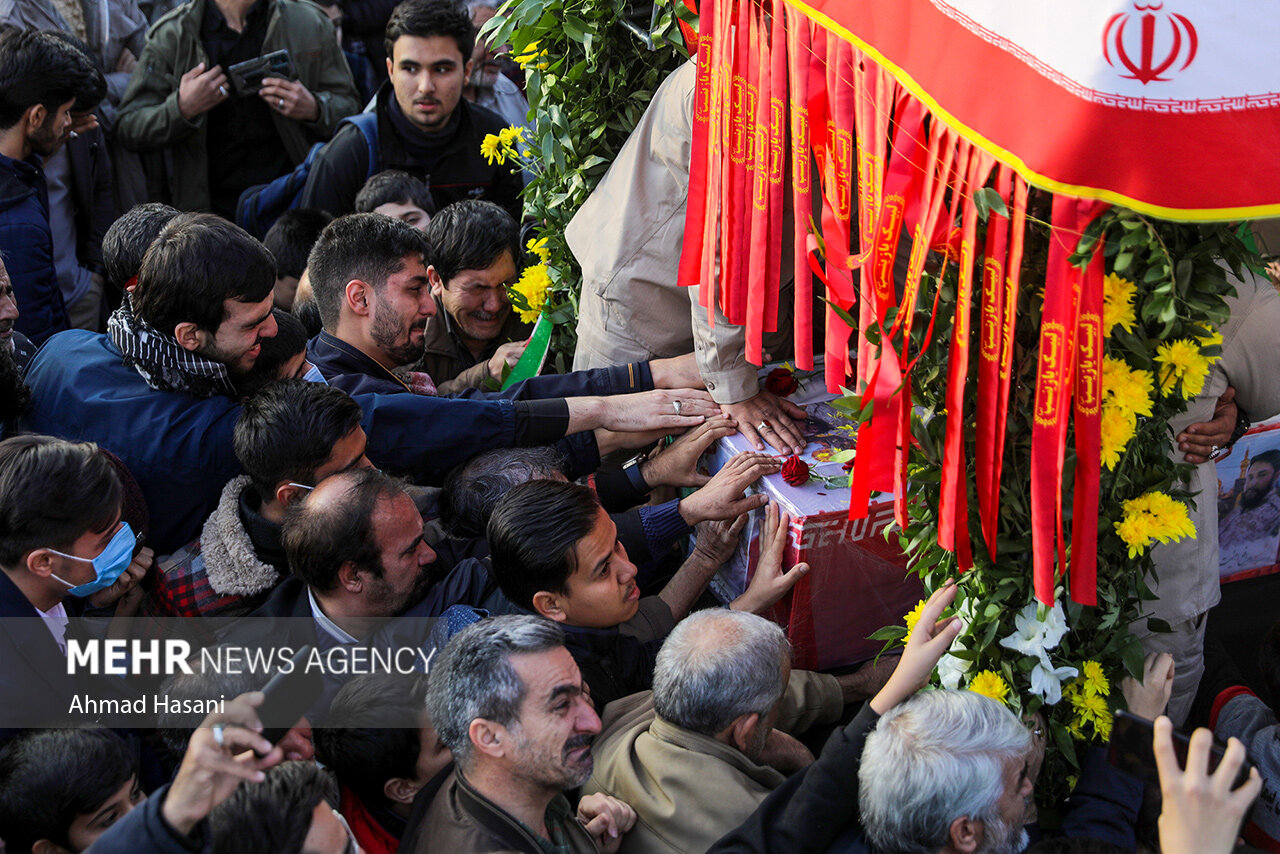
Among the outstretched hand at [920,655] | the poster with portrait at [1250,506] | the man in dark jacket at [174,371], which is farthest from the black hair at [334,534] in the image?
the poster with portrait at [1250,506]

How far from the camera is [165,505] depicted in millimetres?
3117

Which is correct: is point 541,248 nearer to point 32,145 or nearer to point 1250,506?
point 32,145

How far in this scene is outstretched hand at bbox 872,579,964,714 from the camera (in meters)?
2.17

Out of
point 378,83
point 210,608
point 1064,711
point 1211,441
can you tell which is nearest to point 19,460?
point 210,608

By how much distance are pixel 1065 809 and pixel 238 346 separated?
2460mm

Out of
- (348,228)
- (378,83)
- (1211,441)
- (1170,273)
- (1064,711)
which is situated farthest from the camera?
(378,83)

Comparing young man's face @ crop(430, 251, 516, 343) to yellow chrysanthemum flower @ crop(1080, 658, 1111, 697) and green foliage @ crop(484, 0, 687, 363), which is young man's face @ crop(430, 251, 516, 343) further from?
yellow chrysanthemum flower @ crop(1080, 658, 1111, 697)

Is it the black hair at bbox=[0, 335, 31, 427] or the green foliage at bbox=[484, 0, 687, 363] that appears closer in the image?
the black hair at bbox=[0, 335, 31, 427]

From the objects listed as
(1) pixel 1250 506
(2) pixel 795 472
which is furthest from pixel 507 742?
(1) pixel 1250 506

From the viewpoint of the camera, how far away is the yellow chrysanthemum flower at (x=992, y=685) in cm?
231

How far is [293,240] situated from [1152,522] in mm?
3513

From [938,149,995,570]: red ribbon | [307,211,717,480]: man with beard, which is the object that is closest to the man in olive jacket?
[307,211,717,480]: man with beard

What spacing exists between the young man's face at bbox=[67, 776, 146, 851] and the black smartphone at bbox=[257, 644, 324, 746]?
0.34m

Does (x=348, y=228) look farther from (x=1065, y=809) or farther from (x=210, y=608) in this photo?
(x=1065, y=809)
